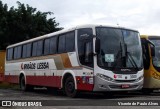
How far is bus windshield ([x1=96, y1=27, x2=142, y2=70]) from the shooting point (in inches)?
616

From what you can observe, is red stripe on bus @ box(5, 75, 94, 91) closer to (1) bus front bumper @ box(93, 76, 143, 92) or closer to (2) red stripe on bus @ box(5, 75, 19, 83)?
(2) red stripe on bus @ box(5, 75, 19, 83)

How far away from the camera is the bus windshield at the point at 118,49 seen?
15.6 m

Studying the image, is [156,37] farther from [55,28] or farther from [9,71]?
[55,28]

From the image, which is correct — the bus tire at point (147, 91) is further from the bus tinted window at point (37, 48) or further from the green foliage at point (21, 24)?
the green foliage at point (21, 24)

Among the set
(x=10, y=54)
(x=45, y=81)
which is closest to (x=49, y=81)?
(x=45, y=81)

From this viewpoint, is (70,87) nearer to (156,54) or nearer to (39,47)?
(156,54)

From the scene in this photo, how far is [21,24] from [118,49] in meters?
27.8

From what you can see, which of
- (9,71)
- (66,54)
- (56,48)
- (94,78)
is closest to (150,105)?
(94,78)

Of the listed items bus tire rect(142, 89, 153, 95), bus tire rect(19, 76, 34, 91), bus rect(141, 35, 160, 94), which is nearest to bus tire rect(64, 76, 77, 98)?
bus rect(141, 35, 160, 94)

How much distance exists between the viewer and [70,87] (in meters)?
17.1

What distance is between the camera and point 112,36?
16172 mm

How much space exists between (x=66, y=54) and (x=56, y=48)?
1.32m

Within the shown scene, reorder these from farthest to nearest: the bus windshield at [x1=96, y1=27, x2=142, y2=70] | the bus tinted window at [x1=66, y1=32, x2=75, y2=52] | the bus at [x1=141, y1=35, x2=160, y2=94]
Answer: the bus at [x1=141, y1=35, x2=160, y2=94], the bus tinted window at [x1=66, y1=32, x2=75, y2=52], the bus windshield at [x1=96, y1=27, x2=142, y2=70]

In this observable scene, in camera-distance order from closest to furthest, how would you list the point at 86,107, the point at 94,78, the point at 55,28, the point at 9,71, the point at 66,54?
the point at 86,107 < the point at 94,78 < the point at 66,54 < the point at 9,71 < the point at 55,28
